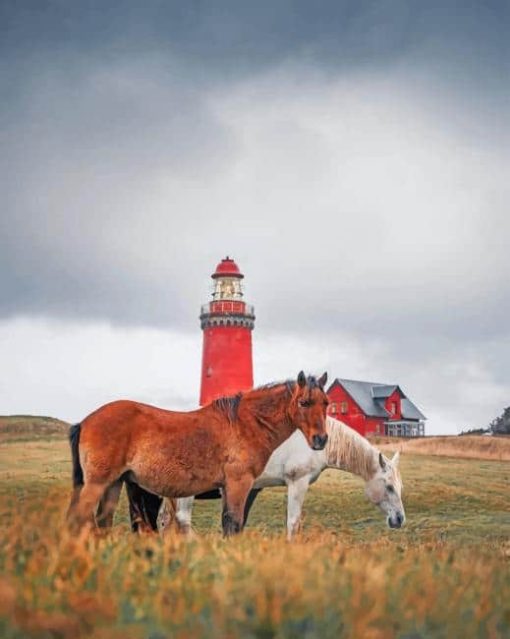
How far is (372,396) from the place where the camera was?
76.9 meters

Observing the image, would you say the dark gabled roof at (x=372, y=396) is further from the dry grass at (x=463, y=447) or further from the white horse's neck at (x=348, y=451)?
the white horse's neck at (x=348, y=451)

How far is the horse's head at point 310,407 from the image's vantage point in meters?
10.3

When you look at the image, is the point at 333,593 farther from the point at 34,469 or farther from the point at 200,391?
the point at 200,391

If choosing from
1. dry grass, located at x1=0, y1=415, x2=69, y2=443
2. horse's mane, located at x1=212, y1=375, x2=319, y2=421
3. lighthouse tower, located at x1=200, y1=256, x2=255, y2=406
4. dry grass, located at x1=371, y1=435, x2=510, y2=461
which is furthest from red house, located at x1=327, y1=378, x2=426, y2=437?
horse's mane, located at x1=212, y1=375, x2=319, y2=421

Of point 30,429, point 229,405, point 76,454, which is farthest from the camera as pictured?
point 30,429

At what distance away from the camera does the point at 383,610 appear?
5.37m

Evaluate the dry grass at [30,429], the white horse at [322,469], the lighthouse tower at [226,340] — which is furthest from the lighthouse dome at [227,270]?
the white horse at [322,469]

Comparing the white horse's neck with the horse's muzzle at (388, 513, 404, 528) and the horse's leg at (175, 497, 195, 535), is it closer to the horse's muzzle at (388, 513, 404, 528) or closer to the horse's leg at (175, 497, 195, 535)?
the horse's muzzle at (388, 513, 404, 528)

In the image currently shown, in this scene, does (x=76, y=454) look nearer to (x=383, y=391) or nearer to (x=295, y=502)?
(x=295, y=502)

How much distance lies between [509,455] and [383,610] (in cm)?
4513

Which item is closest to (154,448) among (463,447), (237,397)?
(237,397)

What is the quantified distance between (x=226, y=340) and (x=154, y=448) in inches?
1985

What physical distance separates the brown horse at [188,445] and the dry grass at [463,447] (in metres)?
38.2

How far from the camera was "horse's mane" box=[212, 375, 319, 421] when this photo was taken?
35.4 feet
